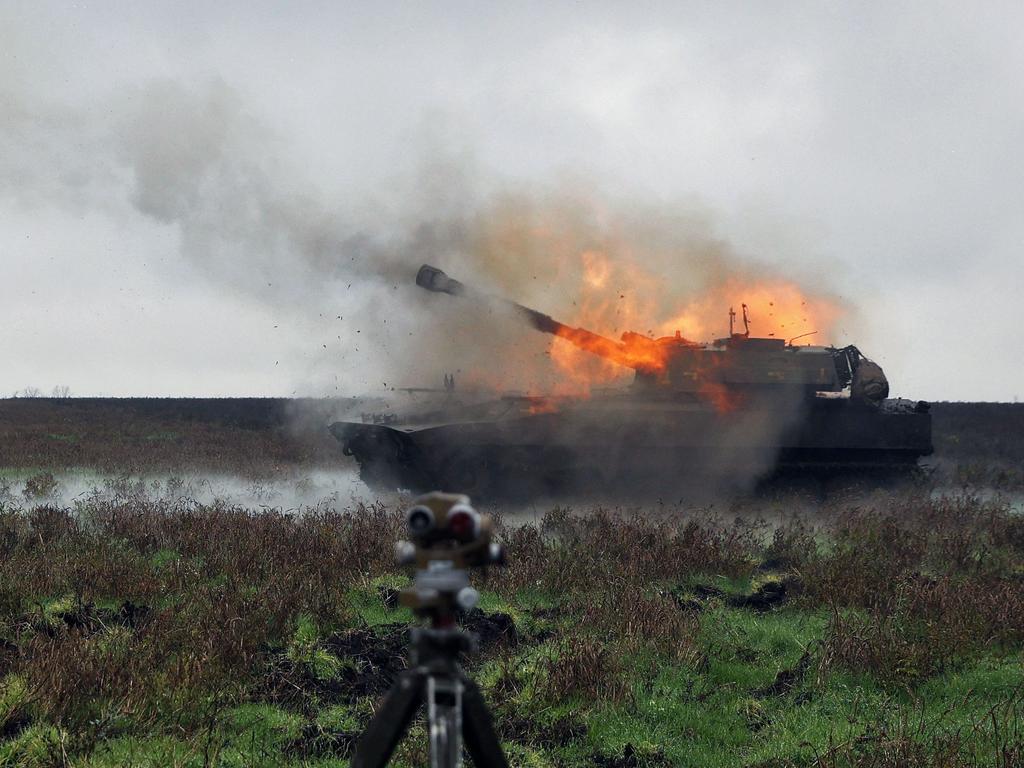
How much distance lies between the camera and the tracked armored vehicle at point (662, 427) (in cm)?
1491

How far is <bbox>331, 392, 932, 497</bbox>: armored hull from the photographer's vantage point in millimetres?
14797

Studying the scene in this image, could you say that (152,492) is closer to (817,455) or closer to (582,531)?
(582,531)

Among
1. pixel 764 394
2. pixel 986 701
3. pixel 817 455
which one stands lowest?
pixel 986 701

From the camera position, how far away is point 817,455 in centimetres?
1678

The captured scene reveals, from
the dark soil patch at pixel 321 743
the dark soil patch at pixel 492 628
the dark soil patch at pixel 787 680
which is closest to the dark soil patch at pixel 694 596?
the dark soil patch at pixel 787 680

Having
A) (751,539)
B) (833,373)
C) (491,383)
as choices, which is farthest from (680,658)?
(491,383)

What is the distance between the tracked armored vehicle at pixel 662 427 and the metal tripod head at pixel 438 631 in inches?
469

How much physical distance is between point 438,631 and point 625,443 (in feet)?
44.0

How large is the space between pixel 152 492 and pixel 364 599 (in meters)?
9.94

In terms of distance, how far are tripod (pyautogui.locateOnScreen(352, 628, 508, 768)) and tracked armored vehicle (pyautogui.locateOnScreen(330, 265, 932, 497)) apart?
11.9 m

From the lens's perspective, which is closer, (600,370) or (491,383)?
(600,370)

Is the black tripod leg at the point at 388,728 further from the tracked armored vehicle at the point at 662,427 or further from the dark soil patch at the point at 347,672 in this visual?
the tracked armored vehicle at the point at 662,427

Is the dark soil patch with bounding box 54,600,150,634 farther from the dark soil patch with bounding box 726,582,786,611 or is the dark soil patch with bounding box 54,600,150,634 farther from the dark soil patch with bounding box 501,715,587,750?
the dark soil patch with bounding box 726,582,786,611

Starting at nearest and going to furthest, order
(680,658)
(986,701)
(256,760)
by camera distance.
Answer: (256,760)
(986,701)
(680,658)
